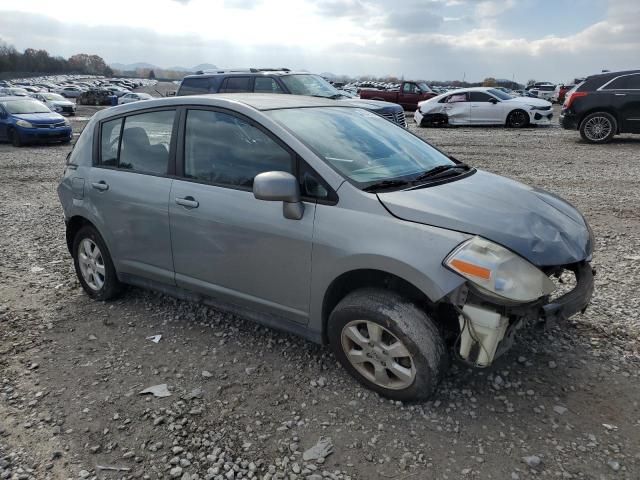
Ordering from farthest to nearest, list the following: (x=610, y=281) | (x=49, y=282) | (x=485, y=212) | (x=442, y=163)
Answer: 1. (x=49, y=282)
2. (x=610, y=281)
3. (x=442, y=163)
4. (x=485, y=212)

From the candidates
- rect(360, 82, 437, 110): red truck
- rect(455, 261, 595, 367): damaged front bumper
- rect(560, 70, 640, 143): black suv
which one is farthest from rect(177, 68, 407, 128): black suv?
rect(360, 82, 437, 110): red truck

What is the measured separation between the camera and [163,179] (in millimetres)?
3770

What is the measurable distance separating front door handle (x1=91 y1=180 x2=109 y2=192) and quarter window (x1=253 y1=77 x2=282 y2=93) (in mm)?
7356

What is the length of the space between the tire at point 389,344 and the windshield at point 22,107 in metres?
17.1

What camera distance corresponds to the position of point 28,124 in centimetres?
1570

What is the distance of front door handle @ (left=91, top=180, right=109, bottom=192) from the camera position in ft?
13.6

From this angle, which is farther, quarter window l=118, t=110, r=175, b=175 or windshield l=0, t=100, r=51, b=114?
windshield l=0, t=100, r=51, b=114

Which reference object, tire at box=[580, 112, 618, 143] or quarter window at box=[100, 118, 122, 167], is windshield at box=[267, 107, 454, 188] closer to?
quarter window at box=[100, 118, 122, 167]

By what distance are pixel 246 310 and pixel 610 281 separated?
3356 millimetres

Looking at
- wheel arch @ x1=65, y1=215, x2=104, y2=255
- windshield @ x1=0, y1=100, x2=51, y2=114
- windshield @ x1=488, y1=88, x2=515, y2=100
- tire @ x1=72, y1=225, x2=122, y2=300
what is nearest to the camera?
tire @ x1=72, y1=225, x2=122, y2=300

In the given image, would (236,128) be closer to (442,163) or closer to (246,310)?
(246,310)

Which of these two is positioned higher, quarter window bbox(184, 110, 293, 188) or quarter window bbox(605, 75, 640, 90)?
quarter window bbox(605, 75, 640, 90)

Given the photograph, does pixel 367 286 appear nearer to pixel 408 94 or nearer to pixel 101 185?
pixel 101 185

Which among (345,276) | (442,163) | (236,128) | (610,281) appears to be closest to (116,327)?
(236,128)
